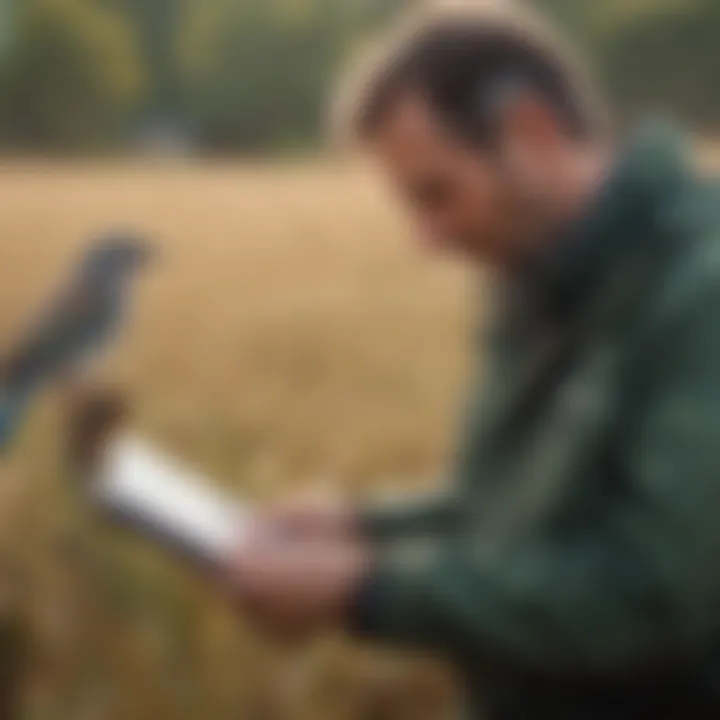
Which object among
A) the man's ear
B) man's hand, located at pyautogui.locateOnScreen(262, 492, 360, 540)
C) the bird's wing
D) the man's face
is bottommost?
man's hand, located at pyautogui.locateOnScreen(262, 492, 360, 540)

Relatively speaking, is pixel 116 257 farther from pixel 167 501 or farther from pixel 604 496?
pixel 604 496

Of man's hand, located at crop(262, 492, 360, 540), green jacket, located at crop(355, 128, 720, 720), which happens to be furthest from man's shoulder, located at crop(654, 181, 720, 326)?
man's hand, located at crop(262, 492, 360, 540)

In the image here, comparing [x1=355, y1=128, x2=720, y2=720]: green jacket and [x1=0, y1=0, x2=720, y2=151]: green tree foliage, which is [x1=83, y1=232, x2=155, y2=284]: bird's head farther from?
[x1=355, y1=128, x2=720, y2=720]: green jacket

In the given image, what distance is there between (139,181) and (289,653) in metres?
0.38

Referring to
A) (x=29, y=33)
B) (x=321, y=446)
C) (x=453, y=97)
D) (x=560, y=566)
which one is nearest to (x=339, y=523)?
(x=321, y=446)

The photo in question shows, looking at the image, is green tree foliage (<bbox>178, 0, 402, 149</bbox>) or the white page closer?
the white page

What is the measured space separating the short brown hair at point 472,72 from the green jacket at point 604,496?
0.20 ft

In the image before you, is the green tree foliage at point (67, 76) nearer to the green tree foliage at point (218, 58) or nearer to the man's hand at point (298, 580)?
the green tree foliage at point (218, 58)

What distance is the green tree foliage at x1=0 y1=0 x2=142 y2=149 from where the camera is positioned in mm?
1072

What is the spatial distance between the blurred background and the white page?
2 cm

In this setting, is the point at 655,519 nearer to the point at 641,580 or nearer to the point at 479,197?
the point at 641,580

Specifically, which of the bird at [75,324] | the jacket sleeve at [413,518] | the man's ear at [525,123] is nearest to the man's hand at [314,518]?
the jacket sleeve at [413,518]

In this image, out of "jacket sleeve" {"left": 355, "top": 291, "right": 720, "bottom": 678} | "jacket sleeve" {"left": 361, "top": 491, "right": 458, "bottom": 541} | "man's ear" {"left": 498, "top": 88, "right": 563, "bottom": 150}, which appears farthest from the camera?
"jacket sleeve" {"left": 361, "top": 491, "right": 458, "bottom": 541}

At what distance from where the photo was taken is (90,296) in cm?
108
